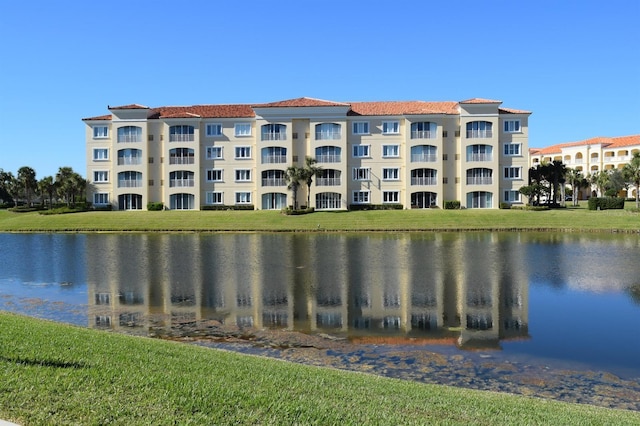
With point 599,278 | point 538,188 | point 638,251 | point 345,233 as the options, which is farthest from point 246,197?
point 599,278

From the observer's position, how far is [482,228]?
55844 millimetres

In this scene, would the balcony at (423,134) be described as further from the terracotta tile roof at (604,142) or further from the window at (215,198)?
the terracotta tile roof at (604,142)

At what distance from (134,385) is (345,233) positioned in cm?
4643

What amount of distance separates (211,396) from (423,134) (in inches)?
2678

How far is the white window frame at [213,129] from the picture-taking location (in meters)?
74.8

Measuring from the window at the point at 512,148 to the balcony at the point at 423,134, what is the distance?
9.78 meters

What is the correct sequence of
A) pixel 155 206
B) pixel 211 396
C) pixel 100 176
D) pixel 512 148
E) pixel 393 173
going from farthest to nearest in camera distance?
Result: pixel 100 176, pixel 393 173, pixel 512 148, pixel 155 206, pixel 211 396

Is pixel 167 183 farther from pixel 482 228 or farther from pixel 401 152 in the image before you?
pixel 482 228

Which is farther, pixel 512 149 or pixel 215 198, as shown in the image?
pixel 215 198

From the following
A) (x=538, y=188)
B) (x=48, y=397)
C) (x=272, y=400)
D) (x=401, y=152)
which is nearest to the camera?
(x=48, y=397)

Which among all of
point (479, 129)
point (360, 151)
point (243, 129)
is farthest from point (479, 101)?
point (243, 129)

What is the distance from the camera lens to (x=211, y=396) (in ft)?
25.0

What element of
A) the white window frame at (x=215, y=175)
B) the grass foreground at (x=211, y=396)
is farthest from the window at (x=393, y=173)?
the grass foreground at (x=211, y=396)

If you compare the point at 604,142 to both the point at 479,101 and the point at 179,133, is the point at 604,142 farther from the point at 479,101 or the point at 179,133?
the point at 179,133
